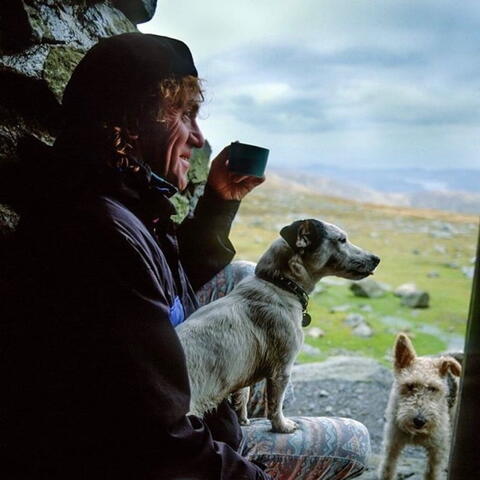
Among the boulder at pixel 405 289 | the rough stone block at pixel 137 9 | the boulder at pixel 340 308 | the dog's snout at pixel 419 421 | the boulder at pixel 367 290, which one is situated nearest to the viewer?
the rough stone block at pixel 137 9

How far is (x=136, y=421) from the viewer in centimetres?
129

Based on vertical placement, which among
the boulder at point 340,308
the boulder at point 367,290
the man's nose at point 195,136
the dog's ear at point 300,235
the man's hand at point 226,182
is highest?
the boulder at point 367,290

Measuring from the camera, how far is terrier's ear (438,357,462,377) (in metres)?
2.92

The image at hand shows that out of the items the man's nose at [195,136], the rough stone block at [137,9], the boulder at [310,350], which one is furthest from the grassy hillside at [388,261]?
Answer: the rough stone block at [137,9]

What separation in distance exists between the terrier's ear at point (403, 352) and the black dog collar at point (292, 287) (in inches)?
41.6

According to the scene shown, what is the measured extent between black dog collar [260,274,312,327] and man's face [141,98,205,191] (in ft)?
1.88

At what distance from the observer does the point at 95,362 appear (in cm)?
129

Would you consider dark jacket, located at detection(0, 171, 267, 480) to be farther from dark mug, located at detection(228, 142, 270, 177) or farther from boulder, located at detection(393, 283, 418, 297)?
boulder, located at detection(393, 283, 418, 297)

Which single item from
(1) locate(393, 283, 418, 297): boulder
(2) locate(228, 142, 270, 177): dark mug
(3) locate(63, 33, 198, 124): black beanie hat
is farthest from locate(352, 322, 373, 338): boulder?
(3) locate(63, 33, 198, 124): black beanie hat

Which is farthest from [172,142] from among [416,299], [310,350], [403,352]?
[416,299]

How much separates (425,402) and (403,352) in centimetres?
31

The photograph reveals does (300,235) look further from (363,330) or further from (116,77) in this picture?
(363,330)

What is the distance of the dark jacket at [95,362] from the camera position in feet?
4.24

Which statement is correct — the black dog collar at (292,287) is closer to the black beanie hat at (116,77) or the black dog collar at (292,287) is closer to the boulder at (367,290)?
the black beanie hat at (116,77)
